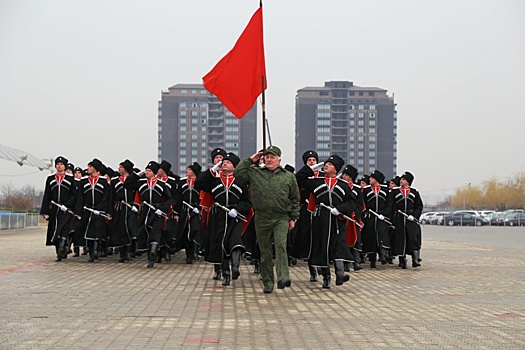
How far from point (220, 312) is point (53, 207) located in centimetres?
902

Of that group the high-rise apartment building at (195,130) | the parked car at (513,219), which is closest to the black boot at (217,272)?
the parked car at (513,219)

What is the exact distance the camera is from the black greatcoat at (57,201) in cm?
1727

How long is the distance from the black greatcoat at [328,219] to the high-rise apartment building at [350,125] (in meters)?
153

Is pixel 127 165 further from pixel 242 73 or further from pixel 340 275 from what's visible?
pixel 340 275

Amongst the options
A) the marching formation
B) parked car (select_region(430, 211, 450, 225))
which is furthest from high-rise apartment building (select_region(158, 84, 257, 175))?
the marching formation

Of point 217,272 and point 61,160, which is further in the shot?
point 61,160

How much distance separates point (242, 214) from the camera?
1290 cm

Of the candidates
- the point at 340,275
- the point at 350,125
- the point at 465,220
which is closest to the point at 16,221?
the point at 340,275

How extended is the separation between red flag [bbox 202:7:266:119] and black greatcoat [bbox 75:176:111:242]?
578 centimetres

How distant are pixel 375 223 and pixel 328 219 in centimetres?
582

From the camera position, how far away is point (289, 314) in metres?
9.25

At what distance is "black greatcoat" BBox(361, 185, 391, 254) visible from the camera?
17.9 meters

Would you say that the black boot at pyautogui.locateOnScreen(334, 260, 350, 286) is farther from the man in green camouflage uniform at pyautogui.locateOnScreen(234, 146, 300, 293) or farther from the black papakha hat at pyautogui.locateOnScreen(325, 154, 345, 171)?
the black papakha hat at pyautogui.locateOnScreen(325, 154, 345, 171)

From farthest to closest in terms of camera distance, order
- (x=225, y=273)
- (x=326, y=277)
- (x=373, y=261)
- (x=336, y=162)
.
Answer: (x=373, y=261)
(x=336, y=162)
(x=225, y=273)
(x=326, y=277)
